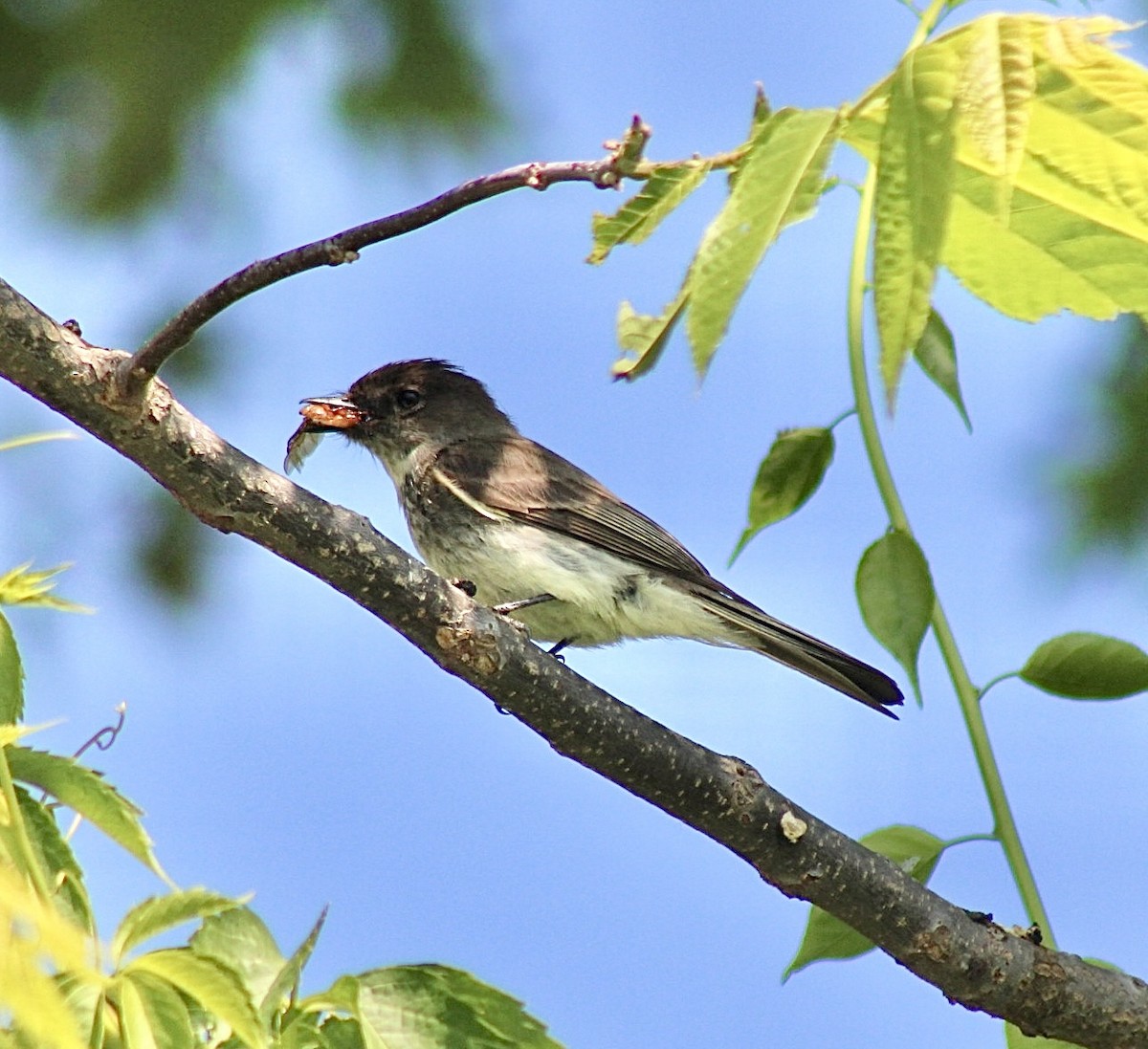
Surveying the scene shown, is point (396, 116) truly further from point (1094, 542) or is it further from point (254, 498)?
point (254, 498)

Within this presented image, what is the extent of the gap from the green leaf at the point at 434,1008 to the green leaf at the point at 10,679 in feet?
1.82

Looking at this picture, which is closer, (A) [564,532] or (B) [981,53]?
(B) [981,53]

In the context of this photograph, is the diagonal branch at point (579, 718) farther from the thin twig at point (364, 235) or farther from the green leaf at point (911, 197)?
the green leaf at point (911, 197)

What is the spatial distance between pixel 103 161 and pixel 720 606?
11.1ft

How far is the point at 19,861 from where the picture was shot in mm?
1573

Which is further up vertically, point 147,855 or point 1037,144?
point 1037,144

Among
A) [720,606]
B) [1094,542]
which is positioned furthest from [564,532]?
[1094,542]

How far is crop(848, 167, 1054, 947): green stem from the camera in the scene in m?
2.33

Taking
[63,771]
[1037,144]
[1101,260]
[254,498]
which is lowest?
[63,771]

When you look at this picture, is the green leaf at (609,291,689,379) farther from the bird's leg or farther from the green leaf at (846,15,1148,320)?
the bird's leg

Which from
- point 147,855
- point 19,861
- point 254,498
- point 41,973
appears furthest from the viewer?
point 254,498

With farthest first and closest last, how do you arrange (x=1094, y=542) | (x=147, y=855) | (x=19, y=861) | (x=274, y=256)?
1. (x=1094, y=542)
2. (x=274, y=256)
3. (x=147, y=855)
4. (x=19, y=861)

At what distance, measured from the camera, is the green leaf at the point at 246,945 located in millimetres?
1770

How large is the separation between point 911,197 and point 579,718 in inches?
55.9
